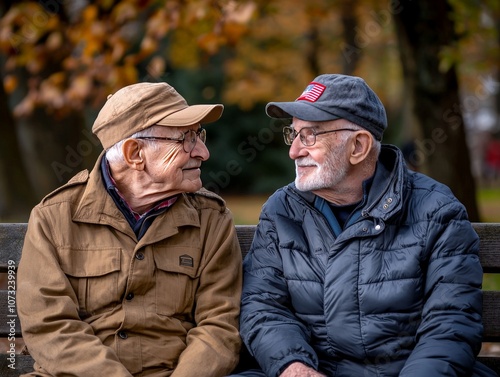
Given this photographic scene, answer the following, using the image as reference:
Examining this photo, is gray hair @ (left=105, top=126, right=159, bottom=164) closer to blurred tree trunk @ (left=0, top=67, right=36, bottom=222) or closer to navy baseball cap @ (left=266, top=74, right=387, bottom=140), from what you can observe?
navy baseball cap @ (left=266, top=74, right=387, bottom=140)

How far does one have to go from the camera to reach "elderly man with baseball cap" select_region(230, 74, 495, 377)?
12.1 ft

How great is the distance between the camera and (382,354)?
3756 mm

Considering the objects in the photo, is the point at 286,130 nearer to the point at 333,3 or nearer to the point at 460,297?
the point at 460,297

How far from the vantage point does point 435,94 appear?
8.76m

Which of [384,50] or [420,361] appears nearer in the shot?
[420,361]

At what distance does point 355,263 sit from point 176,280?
0.81m

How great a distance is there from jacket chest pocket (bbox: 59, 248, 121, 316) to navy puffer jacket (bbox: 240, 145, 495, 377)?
602mm

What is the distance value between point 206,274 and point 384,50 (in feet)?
62.1

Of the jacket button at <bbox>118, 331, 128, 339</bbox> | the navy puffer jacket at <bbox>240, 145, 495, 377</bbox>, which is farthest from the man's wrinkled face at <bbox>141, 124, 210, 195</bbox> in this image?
the jacket button at <bbox>118, 331, 128, 339</bbox>

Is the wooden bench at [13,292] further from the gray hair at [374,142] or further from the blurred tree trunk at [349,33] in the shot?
the blurred tree trunk at [349,33]

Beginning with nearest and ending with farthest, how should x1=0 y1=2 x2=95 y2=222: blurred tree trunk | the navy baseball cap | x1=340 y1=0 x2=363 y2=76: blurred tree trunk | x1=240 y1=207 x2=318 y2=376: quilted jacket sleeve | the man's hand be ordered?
the man's hand < x1=240 y1=207 x2=318 y2=376: quilted jacket sleeve < the navy baseball cap < x1=0 y1=2 x2=95 y2=222: blurred tree trunk < x1=340 y1=0 x2=363 y2=76: blurred tree trunk

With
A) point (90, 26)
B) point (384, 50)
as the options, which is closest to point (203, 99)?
point (384, 50)

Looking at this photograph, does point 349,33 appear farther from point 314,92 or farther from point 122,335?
point 122,335

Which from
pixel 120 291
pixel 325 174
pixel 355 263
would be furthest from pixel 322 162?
pixel 120 291
